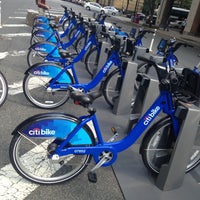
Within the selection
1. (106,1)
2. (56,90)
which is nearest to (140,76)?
(56,90)

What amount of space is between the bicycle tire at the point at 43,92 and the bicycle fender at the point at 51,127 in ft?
5.85

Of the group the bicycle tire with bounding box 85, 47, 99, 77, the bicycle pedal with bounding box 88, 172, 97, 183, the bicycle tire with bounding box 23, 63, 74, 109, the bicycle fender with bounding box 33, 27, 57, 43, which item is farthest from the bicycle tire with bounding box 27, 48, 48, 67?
the bicycle pedal with bounding box 88, 172, 97, 183

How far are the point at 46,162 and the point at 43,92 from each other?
193 centimetres

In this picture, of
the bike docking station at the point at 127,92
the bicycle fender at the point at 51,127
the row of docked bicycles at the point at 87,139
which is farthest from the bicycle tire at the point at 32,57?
the bicycle fender at the point at 51,127

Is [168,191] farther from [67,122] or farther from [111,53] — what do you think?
[111,53]

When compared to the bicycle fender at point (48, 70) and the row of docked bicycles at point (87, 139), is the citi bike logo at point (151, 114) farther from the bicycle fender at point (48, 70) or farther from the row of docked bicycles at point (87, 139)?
the bicycle fender at point (48, 70)

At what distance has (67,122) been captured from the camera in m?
2.83

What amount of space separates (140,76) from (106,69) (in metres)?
1.15

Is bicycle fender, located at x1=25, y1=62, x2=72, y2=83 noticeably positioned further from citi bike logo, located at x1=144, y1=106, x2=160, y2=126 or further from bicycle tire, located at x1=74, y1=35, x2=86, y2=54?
bicycle tire, located at x1=74, y1=35, x2=86, y2=54

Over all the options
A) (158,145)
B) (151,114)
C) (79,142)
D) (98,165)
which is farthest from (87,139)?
(158,145)

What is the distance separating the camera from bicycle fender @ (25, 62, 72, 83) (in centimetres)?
452

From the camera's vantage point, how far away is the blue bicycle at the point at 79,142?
9.20ft

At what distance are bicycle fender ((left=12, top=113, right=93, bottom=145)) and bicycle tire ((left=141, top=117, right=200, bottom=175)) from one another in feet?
2.56

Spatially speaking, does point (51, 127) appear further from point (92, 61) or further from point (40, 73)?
point (92, 61)
